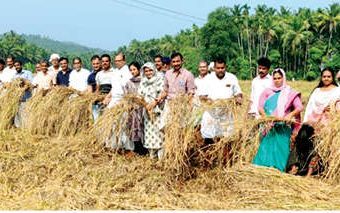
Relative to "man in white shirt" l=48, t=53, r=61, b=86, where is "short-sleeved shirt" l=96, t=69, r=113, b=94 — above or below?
below

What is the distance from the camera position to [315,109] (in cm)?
584

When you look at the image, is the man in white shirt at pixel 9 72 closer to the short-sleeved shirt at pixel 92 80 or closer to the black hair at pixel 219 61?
→ the short-sleeved shirt at pixel 92 80

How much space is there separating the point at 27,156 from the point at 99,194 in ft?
6.52

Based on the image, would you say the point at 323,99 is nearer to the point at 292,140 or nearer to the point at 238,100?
the point at 292,140

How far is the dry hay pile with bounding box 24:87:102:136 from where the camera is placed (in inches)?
305

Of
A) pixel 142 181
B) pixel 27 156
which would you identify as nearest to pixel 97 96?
pixel 27 156

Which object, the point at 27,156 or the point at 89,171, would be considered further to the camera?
the point at 27,156

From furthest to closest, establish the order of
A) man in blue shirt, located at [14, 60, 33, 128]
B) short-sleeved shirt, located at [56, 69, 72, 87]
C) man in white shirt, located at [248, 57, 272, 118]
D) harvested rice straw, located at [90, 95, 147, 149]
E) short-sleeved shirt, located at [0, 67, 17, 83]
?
short-sleeved shirt, located at [0, 67, 17, 83] < short-sleeved shirt, located at [56, 69, 72, 87] < man in blue shirt, located at [14, 60, 33, 128] < harvested rice straw, located at [90, 95, 147, 149] < man in white shirt, located at [248, 57, 272, 118]

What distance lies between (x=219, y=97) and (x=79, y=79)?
3.04 m

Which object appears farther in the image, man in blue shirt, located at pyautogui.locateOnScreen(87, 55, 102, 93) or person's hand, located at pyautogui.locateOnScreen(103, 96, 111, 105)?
man in blue shirt, located at pyautogui.locateOnScreen(87, 55, 102, 93)

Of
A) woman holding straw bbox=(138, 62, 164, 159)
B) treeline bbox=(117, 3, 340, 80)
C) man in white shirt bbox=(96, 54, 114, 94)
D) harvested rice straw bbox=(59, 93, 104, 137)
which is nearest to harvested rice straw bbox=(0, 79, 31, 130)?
harvested rice straw bbox=(59, 93, 104, 137)

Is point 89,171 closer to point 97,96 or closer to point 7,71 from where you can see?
point 97,96

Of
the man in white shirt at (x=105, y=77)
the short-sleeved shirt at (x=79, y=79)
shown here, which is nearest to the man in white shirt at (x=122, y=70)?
the man in white shirt at (x=105, y=77)

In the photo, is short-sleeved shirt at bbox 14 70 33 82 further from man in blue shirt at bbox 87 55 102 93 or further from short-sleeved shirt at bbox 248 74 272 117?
short-sleeved shirt at bbox 248 74 272 117
